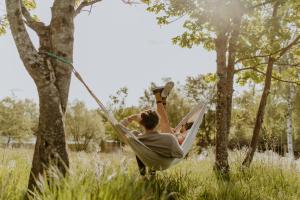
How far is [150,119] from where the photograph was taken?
4.96 metres

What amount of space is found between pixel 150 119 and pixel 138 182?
1.63 meters

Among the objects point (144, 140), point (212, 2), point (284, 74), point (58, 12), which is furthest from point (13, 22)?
point (284, 74)

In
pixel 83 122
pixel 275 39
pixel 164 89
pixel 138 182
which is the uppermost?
pixel 275 39

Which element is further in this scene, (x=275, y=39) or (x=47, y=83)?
(x=275, y=39)

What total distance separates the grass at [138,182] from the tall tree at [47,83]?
0.59 feet

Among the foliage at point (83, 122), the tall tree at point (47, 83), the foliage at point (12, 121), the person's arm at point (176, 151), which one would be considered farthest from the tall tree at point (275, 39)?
the foliage at point (12, 121)

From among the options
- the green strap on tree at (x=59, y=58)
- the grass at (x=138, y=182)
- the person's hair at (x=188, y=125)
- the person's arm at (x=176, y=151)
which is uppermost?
the green strap on tree at (x=59, y=58)

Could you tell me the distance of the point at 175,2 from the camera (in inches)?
275

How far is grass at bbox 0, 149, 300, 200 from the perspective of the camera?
2697 mm

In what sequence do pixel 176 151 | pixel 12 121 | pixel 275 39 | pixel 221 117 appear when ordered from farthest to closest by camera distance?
pixel 12 121 → pixel 275 39 → pixel 221 117 → pixel 176 151

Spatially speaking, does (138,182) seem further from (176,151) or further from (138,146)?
(176,151)

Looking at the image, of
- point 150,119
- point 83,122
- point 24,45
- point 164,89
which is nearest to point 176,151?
point 150,119

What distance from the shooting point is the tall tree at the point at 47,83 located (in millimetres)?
4023

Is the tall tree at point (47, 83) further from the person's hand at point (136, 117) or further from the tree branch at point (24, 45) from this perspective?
the person's hand at point (136, 117)
